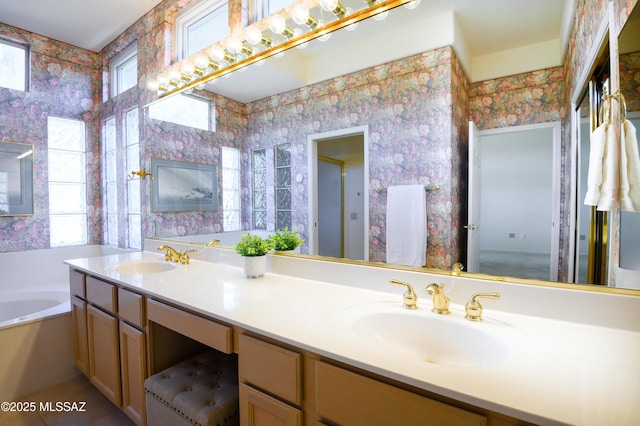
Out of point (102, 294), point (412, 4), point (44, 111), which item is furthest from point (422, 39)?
point (44, 111)

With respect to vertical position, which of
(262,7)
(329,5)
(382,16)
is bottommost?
(382,16)

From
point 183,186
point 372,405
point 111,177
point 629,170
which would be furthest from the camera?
point 111,177

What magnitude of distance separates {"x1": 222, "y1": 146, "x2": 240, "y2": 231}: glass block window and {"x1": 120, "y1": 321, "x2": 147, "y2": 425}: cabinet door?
78cm

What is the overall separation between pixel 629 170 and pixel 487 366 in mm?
685

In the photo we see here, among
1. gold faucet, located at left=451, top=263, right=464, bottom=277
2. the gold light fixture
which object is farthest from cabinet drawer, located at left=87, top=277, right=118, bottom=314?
gold faucet, located at left=451, top=263, right=464, bottom=277

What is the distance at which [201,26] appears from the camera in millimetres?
2252

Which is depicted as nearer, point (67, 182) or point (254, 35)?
point (254, 35)

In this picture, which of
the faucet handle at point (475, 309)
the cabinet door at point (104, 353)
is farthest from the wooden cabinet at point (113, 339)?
the faucet handle at point (475, 309)

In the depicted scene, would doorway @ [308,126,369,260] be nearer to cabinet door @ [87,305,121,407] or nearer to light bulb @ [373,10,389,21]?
light bulb @ [373,10,389,21]

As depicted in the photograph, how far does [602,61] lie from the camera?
0.86m

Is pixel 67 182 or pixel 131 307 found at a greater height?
pixel 67 182

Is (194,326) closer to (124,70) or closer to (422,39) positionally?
(422,39)

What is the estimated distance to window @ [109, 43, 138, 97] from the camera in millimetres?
2758

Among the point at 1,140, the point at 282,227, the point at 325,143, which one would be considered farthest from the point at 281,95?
the point at 1,140
